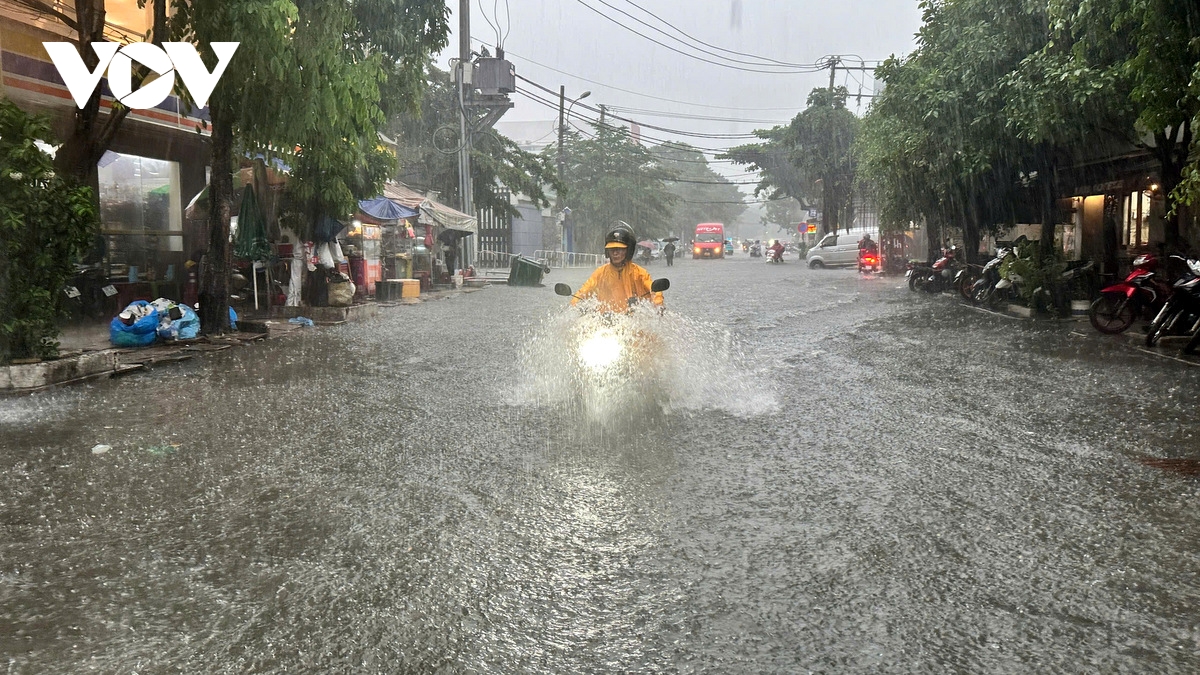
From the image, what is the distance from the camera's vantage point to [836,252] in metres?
47.8

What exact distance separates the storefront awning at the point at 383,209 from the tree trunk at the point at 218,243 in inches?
312

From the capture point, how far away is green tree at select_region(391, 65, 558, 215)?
37000mm

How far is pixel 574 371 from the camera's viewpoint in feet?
31.6

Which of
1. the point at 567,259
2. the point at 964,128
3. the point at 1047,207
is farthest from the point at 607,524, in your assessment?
the point at 567,259

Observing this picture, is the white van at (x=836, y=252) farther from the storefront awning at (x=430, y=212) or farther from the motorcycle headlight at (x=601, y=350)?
the motorcycle headlight at (x=601, y=350)

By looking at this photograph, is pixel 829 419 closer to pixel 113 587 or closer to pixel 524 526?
pixel 524 526

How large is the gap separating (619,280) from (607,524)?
4526 millimetres

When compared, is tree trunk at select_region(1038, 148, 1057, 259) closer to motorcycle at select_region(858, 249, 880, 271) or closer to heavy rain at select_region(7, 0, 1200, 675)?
heavy rain at select_region(7, 0, 1200, 675)

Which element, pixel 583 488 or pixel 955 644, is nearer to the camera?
pixel 955 644

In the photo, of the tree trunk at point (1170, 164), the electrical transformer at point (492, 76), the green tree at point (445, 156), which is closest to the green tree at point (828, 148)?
the green tree at point (445, 156)

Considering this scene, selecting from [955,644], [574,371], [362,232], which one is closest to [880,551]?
[955,644]

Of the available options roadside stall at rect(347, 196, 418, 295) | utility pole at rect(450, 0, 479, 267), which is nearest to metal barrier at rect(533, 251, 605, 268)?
utility pole at rect(450, 0, 479, 267)

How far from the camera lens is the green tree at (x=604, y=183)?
66625 mm

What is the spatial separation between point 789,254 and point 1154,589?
84592 millimetres
